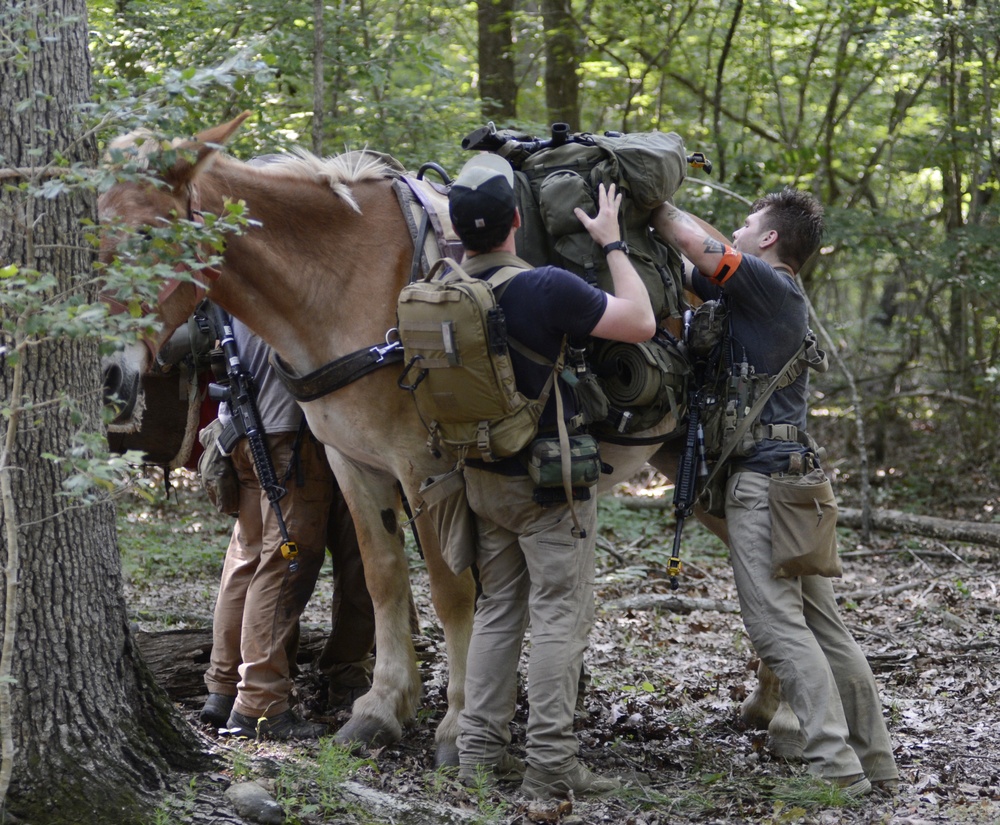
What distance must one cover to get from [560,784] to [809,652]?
3.53 ft

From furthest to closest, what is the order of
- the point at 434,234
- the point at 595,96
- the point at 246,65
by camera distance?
the point at 595,96 < the point at 434,234 < the point at 246,65

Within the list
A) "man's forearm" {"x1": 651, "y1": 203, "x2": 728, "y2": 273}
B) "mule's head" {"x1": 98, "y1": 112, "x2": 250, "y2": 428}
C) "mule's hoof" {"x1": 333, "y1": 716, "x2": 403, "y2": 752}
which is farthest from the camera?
"mule's hoof" {"x1": 333, "y1": 716, "x2": 403, "y2": 752}

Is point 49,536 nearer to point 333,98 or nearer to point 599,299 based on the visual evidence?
point 599,299

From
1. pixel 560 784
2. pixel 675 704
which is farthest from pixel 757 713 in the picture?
pixel 560 784

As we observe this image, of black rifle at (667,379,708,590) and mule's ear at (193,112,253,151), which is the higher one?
mule's ear at (193,112,253,151)

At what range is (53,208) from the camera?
3068mm

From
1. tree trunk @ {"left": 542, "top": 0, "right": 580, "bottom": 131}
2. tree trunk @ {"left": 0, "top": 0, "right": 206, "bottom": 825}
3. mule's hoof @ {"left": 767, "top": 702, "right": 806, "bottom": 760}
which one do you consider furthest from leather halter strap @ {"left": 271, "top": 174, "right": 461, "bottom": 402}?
tree trunk @ {"left": 542, "top": 0, "right": 580, "bottom": 131}

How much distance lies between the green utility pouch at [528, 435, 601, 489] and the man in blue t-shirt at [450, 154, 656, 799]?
93 millimetres

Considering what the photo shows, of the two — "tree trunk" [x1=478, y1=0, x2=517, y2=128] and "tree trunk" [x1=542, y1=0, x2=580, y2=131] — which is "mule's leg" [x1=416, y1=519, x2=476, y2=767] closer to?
"tree trunk" [x1=478, y1=0, x2=517, y2=128]

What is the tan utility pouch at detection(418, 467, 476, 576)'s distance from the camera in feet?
12.7

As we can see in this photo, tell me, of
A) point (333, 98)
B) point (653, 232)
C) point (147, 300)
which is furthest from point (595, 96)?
point (147, 300)

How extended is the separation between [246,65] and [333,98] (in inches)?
220

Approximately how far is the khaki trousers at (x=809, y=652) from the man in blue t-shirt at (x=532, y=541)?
655 millimetres

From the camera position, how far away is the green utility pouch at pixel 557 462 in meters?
3.59
